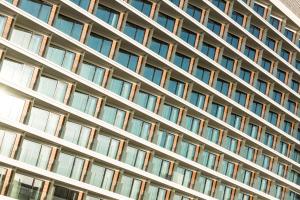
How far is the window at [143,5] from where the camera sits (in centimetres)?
3972

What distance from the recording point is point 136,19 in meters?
39.3

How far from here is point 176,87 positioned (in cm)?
4219

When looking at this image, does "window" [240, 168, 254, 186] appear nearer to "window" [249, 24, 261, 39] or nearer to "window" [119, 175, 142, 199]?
"window" [119, 175, 142, 199]

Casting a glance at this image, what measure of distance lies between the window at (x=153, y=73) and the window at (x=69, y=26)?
6.89m

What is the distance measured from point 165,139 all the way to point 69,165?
8804mm

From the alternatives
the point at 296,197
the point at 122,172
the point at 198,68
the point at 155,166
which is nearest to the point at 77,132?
the point at 122,172

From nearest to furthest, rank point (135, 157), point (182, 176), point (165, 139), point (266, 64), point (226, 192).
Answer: point (135, 157), point (165, 139), point (182, 176), point (226, 192), point (266, 64)

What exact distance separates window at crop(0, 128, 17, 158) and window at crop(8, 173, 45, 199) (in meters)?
1.66

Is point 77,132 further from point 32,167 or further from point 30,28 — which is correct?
point 30,28

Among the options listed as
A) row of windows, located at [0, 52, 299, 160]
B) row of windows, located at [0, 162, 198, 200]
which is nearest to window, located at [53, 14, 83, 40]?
row of windows, located at [0, 52, 299, 160]

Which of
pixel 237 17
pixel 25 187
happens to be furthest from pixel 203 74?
pixel 25 187

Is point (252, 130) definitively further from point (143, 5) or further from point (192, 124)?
point (143, 5)

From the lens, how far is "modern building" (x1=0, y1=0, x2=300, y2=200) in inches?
1318

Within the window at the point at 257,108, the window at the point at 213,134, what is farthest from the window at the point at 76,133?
the window at the point at 257,108
